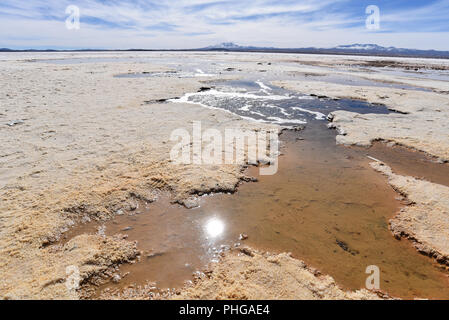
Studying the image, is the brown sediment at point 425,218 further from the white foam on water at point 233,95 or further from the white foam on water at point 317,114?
the white foam on water at point 233,95

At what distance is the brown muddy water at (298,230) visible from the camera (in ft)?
13.7

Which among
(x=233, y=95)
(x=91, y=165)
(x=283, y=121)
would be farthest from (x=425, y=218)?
(x=233, y=95)

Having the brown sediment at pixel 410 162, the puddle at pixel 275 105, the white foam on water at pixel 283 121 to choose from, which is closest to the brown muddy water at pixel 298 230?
the brown sediment at pixel 410 162

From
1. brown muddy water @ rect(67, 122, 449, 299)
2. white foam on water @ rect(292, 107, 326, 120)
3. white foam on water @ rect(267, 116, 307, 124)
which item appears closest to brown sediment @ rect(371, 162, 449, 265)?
brown muddy water @ rect(67, 122, 449, 299)

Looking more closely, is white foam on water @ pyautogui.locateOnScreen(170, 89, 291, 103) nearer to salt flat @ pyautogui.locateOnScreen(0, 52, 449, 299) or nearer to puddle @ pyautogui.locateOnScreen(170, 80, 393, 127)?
puddle @ pyautogui.locateOnScreen(170, 80, 393, 127)

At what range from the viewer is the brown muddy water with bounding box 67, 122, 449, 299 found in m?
4.17

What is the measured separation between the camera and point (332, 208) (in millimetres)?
5965

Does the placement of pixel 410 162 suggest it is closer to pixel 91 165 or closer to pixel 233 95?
pixel 91 165

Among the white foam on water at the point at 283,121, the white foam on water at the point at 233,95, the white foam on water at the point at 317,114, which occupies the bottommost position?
the white foam on water at the point at 283,121

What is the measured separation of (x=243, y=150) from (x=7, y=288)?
6.86 m

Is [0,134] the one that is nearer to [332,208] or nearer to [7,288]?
[7,288]

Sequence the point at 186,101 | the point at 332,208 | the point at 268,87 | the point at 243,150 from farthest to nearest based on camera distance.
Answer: the point at 268,87
the point at 186,101
the point at 243,150
the point at 332,208

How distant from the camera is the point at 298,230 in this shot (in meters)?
5.23
